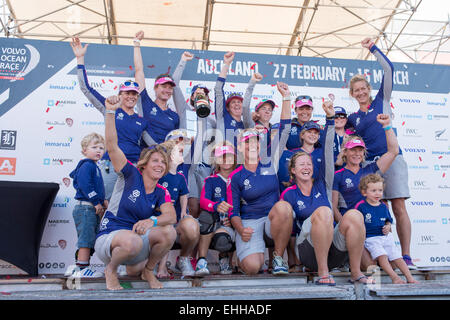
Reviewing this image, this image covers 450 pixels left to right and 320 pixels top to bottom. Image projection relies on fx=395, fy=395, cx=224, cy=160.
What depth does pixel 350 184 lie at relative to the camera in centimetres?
327

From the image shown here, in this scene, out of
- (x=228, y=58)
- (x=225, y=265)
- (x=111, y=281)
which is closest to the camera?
(x=111, y=281)

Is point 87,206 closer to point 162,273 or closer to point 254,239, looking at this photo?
point 162,273

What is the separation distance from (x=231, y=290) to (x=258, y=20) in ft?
22.9

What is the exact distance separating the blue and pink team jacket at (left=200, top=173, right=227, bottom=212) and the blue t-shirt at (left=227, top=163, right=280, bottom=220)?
164 millimetres

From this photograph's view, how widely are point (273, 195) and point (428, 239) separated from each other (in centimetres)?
231

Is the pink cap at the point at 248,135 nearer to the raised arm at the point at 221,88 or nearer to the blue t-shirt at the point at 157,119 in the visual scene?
the raised arm at the point at 221,88

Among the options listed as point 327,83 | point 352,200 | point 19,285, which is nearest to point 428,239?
point 352,200

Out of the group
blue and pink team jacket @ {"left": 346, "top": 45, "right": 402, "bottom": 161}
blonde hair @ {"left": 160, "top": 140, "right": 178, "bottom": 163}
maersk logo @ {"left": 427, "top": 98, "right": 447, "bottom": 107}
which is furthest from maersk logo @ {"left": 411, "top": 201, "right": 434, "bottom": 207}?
blonde hair @ {"left": 160, "top": 140, "right": 178, "bottom": 163}

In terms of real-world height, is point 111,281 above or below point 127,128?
below

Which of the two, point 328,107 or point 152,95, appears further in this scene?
point 152,95

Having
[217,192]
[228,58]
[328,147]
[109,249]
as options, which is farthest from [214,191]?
[228,58]

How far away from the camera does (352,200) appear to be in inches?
129

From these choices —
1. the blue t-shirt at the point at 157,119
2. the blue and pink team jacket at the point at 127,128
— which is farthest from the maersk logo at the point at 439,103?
the blue and pink team jacket at the point at 127,128

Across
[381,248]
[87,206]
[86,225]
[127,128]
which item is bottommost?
[381,248]
